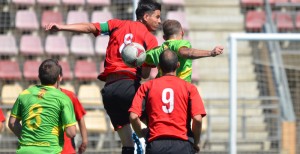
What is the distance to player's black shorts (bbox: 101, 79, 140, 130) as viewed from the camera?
8648 millimetres

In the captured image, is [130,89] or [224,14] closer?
[130,89]

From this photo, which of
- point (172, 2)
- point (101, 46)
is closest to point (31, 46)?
point (101, 46)

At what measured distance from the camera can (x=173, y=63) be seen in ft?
25.5

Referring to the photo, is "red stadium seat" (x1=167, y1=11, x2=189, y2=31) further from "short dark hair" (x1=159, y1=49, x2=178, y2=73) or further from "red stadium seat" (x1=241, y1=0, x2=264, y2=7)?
"short dark hair" (x1=159, y1=49, x2=178, y2=73)

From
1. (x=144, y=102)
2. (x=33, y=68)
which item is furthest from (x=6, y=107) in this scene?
(x=144, y=102)

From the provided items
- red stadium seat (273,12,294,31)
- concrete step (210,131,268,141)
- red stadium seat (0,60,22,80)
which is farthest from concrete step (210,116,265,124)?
red stadium seat (0,60,22,80)

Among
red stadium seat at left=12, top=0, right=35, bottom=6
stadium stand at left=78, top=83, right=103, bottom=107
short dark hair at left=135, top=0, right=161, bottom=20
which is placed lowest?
stadium stand at left=78, top=83, right=103, bottom=107

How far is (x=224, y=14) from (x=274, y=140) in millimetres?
3089

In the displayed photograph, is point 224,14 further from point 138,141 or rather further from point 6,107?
point 138,141

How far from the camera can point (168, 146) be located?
305 inches

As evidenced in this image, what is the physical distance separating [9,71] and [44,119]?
247 inches

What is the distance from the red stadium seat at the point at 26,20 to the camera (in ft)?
47.7

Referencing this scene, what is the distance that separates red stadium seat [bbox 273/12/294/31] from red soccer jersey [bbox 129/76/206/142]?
764 centimetres

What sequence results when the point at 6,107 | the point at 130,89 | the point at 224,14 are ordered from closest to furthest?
the point at 130,89, the point at 6,107, the point at 224,14
